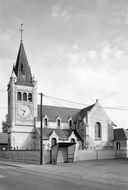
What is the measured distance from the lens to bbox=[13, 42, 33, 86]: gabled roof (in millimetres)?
58344

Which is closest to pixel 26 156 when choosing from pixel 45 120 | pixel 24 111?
pixel 24 111

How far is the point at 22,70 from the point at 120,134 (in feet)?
78.6

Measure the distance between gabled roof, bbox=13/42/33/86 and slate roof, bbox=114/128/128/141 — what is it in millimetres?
20386

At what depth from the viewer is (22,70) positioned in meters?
59.6

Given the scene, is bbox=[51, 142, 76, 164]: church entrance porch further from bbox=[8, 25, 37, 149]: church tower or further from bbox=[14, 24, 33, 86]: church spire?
bbox=[14, 24, 33, 86]: church spire

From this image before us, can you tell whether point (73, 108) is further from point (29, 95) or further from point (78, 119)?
point (29, 95)

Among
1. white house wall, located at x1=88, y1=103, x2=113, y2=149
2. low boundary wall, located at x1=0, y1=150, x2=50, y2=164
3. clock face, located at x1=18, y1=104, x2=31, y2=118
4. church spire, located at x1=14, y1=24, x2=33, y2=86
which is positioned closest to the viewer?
low boundary wall, located at x1=0, y1=150, x2=50, y2=164

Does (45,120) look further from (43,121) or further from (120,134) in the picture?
(120,134)

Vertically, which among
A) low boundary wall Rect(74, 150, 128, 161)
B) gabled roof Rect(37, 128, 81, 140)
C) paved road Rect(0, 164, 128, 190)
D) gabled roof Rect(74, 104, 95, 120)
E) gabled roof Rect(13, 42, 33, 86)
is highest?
gabled roof Rect(13, 42, 33, 86)

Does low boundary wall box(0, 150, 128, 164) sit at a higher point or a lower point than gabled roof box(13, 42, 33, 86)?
lower

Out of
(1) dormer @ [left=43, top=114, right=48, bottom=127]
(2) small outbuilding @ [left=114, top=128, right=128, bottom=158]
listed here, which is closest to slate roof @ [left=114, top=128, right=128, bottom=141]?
(2) small outbuilding @ [left=114, top=128, right=128, bottom=158]

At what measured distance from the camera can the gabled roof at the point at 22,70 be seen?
58.3 meters

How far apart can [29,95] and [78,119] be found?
1116 cm

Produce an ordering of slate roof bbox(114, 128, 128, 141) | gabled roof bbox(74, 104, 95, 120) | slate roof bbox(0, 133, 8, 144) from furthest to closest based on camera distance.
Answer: slate roof bbox(0, 133, 8, 144) < gabled roof bbox(74, 104, 95, 120) < slate roof bbox(114, 128, 128, 141)
